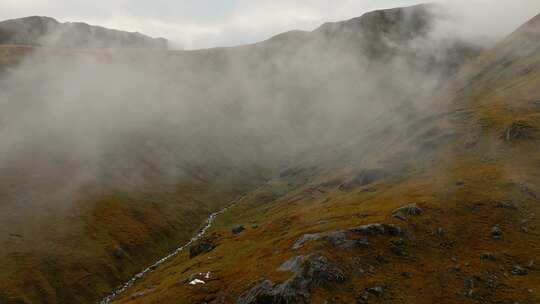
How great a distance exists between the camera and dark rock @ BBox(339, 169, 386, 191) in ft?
492

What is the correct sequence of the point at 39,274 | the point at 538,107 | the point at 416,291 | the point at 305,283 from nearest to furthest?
the point at 416,291, the point at 305,283, the point at 39,274, the point at 538,107

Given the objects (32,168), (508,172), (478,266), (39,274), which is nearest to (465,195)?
(508,172)

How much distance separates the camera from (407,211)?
9131cm

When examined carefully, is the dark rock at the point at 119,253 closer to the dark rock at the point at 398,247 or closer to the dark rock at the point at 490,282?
the dark rock at the point at 398,247

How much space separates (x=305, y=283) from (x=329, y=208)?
5744 cm

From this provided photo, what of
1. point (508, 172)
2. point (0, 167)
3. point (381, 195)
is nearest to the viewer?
point (508, 172)

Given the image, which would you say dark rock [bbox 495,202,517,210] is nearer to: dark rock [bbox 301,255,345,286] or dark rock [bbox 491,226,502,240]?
dark rock [bbox 491,226,502,240]

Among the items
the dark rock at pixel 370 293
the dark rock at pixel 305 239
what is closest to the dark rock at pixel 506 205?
the dark rock at pixel 370 293

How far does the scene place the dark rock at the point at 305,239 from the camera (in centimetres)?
8832

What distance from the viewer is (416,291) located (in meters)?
67.4

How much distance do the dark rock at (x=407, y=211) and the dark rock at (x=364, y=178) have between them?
5617cm

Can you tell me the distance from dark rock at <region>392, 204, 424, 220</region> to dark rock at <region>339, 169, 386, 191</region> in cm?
5617

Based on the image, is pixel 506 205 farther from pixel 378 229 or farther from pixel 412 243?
pixel 378 229

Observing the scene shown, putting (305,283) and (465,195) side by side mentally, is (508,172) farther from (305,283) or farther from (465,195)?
(305,283)
